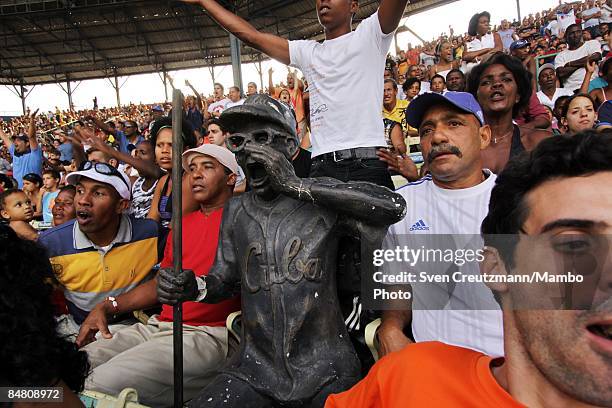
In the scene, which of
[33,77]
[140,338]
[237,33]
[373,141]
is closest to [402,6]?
[373,141]

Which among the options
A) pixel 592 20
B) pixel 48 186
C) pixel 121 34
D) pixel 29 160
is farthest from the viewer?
pixel 121 34

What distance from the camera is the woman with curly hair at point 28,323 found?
106cm

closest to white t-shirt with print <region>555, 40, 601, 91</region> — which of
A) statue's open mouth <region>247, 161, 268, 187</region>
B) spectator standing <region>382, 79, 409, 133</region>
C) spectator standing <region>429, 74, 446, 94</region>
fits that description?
spectator standing <region>429, 74, 446, 94</region>

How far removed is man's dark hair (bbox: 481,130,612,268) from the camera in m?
0.99

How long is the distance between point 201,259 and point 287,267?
108cm

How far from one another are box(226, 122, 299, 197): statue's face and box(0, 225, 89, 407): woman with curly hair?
34.5 inches

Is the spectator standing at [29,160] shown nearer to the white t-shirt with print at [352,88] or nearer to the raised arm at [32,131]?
the raised arm at [32,131]

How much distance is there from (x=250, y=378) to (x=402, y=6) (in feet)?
5.99

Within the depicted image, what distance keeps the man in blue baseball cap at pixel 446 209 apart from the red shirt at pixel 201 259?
1.03m

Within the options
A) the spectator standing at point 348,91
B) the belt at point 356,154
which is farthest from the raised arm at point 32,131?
the belt at point 356,154

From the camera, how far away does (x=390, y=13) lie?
2459 mm

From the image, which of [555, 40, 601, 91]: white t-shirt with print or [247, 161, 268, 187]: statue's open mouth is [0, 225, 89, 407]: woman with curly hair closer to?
[247, 161, 268, 187]: statue's open mouth

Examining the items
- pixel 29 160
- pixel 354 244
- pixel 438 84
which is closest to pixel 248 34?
pixel 354 244

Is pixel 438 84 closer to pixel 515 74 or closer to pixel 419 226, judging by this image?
pixel 515 74
